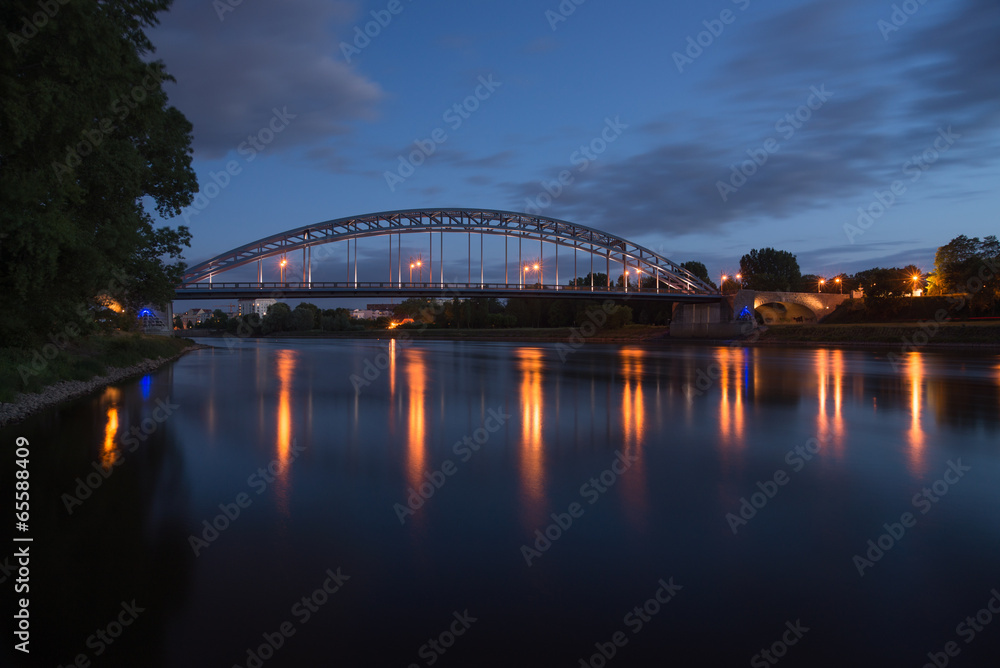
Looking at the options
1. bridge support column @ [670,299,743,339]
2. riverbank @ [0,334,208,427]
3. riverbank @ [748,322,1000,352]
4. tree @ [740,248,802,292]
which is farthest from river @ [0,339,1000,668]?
tree @ [740,248,802,292]

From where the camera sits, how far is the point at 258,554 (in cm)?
536

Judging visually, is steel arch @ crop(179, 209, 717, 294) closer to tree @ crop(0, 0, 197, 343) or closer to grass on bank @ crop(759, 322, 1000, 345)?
grass on bank @ crop(759, 322, 1000, 345)

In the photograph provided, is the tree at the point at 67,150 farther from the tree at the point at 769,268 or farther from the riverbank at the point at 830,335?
the tree at the point at 769,268

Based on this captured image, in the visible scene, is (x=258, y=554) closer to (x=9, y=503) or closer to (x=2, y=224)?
(x=9, y=503)

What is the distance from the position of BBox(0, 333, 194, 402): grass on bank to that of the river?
2.87 metres

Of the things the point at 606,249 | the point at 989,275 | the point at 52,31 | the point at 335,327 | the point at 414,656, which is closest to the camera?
the point at 414,656

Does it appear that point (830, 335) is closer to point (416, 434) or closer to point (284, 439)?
point (416, 434)

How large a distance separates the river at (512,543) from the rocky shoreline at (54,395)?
941 millimetres

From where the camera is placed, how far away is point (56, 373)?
17.1 metres

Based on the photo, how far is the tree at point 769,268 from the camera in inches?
4946

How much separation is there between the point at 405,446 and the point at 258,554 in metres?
4.79

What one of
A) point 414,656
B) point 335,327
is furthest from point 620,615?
point 335,327

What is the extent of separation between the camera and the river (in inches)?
158

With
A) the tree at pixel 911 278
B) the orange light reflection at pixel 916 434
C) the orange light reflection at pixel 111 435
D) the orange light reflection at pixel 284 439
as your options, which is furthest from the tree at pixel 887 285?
the orange light reflection at pixel 111 435
